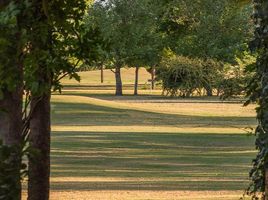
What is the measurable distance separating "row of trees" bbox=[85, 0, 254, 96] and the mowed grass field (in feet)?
56.3

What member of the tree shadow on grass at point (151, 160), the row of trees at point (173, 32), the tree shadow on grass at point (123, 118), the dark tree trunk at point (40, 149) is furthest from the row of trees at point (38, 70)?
the row of trees at point (173, 32)

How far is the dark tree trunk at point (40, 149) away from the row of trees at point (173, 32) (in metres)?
60.5

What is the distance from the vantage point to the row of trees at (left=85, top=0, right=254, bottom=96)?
78.0 m

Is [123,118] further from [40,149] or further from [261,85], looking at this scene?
[261,85]

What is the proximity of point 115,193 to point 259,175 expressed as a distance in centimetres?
1036

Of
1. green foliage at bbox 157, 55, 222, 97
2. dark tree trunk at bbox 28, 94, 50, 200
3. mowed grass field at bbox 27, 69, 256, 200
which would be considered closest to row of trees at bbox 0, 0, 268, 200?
dark tree trunk at bbox 28, 94, 50, 200

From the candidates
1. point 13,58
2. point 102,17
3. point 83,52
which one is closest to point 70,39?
point 83,52

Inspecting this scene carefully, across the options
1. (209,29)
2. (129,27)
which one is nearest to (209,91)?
(209,29)

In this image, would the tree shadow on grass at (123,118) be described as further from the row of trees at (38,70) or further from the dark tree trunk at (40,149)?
the row of trees at (38,70)

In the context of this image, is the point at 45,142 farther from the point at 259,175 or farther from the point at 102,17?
the point at 102,17

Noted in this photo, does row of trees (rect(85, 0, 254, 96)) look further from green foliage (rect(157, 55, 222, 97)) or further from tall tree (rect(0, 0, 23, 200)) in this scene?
tall tree (rect(0, 0, 23, 200))

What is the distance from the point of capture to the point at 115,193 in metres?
20.2

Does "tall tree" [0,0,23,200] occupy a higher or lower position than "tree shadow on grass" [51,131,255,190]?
higher

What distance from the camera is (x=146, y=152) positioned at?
32094 mm
